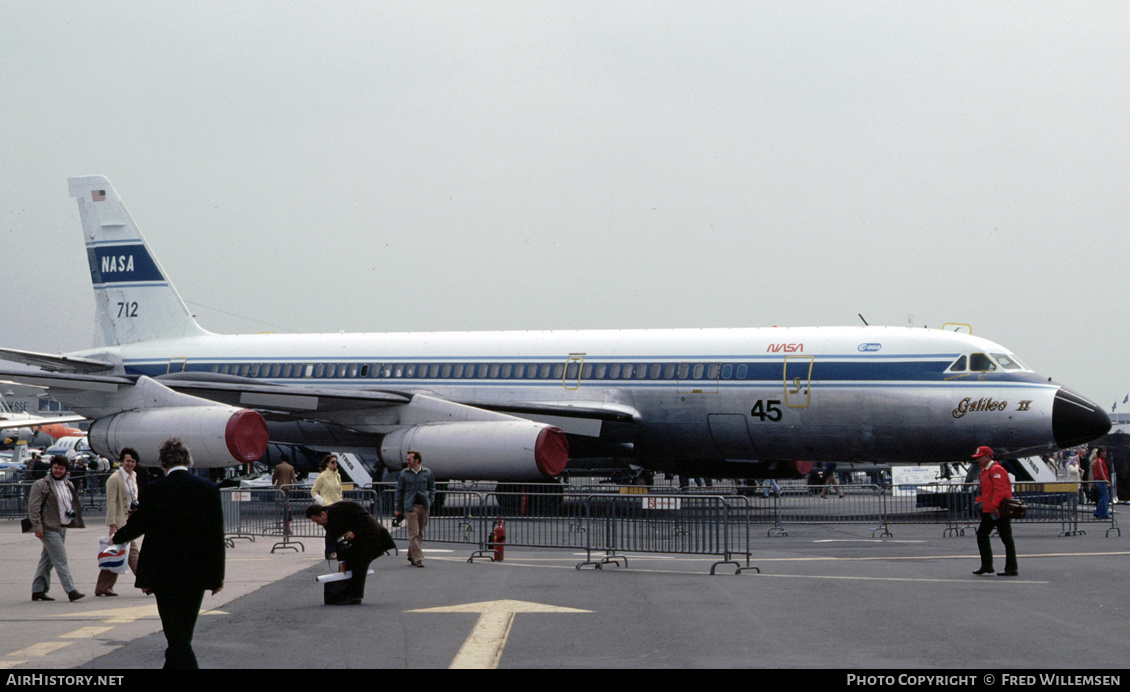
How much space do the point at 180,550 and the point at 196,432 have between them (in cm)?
1608

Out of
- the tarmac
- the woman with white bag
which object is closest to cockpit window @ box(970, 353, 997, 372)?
the tarmac

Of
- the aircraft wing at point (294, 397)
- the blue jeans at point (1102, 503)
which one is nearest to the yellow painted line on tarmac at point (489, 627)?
the aircraft wing at point (294, 397)

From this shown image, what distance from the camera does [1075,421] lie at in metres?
21.4

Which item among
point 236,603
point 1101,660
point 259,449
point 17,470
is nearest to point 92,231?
point 17,470

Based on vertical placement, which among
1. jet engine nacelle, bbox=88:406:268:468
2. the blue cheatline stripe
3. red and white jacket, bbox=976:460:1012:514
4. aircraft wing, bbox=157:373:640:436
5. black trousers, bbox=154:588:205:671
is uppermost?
the blue cheatline stripe

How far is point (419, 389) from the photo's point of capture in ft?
91.7

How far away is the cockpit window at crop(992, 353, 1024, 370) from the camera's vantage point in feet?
74.0

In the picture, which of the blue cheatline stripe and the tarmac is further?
the blue cheatline stripe

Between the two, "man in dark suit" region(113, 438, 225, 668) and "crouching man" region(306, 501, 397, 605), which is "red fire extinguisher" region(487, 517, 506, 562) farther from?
"man in dark suit" region(113, 438, 225, 668)

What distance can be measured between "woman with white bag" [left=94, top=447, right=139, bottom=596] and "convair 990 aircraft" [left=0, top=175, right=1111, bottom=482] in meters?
9.42

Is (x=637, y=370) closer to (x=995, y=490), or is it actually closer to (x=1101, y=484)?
(x=1101, y=484)

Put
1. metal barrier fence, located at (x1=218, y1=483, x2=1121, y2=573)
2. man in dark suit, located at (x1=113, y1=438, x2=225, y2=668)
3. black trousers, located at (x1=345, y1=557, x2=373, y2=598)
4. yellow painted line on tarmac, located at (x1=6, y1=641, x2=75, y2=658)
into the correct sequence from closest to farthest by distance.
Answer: man in dark suit, located at (x1=113, y1=438, x2=225, y2=668), yellow painted line on tarmac, located at (x1=6, y1=641, x2=75, y2=658), black trousers, located at (x1=345, y1=557, x2=373, y2=598), metal barrier fence, located at (x1=218, y1=483, x2=1121, y2=573)

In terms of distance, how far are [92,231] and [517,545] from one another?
67.9 ft
